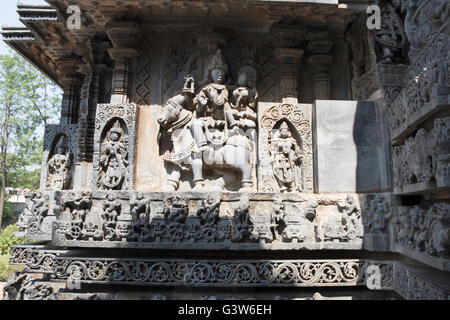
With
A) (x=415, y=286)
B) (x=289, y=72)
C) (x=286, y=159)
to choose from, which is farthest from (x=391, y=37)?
(x=415, y=286)

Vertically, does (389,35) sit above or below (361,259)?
above

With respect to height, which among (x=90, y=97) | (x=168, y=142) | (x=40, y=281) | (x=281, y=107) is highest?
(x=90, y=97)

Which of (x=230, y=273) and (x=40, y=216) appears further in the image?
(x=40, y=216)

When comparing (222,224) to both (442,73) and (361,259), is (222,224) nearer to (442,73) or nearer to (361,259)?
(361,259)

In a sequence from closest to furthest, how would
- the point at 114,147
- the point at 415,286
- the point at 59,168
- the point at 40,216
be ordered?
the point at 415,286, the point at 114,147, the point at 40,216, the point at 59,168

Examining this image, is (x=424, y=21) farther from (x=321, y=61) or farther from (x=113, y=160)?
(x=113, y=160)

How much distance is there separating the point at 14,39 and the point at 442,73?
32.1ft

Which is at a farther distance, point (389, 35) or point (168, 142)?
point (168, 142)

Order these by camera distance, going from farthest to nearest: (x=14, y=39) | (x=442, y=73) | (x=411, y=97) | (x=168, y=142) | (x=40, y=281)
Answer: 1. (x=14, y=39)
2. (x=168, y=142)
3. (x=40, y=281)
4. (x=411, y=97)
5. (x=442, y=73)

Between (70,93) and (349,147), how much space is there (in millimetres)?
7814

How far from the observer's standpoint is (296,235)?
4.65 meters

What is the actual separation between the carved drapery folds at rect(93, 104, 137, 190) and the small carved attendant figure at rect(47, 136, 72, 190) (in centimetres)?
349

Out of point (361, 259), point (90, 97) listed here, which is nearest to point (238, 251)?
point (361, 259)

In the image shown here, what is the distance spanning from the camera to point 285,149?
524cm
